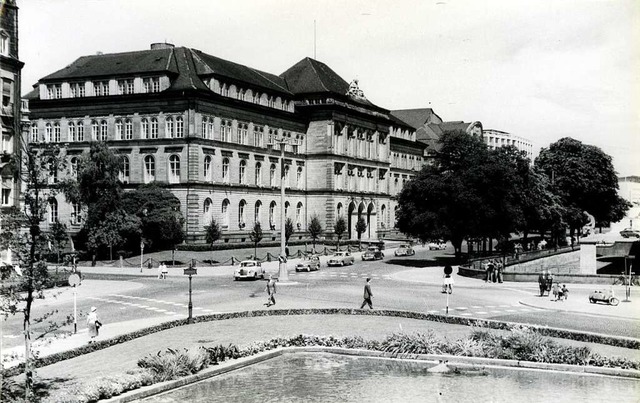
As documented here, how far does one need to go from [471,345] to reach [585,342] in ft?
18.7

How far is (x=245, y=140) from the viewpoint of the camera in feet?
314

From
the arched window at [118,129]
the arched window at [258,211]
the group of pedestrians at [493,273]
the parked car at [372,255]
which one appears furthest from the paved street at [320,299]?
the arched window at [258,211]

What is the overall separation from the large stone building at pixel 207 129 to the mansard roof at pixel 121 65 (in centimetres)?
15

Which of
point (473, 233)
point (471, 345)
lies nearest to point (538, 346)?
point (471, 345)

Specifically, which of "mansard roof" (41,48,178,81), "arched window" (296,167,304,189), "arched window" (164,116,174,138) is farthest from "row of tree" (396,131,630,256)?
"mansard roof" (41,48,178,81)

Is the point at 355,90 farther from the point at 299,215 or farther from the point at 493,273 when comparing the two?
the point at 493,273

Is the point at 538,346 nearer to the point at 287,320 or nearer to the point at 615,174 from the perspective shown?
the point at 287,320

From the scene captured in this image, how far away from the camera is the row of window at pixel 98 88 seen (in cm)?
8806

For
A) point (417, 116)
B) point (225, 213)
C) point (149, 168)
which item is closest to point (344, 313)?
point (225, 213)

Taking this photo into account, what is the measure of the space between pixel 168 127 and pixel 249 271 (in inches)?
1405

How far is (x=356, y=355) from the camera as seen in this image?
25734 mm

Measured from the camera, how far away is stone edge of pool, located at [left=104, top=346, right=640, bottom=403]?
67.4ft

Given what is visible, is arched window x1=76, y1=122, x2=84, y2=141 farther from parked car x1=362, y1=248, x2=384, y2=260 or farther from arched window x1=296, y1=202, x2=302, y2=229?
parked car x1=362, y1=248, x2=384, y2=260

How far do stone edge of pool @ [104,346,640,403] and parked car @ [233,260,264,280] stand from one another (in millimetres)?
29881
